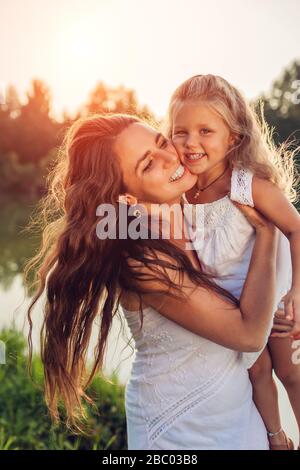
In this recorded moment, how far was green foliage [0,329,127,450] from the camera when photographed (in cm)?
361

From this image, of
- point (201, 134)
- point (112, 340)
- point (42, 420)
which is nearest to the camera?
point (201, 134)

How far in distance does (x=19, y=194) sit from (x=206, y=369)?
2292 cm

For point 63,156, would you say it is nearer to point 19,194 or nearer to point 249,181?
point 249,181

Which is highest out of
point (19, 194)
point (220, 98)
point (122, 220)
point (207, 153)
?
point (220, 98)

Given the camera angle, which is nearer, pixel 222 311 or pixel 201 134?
pixel 222 311

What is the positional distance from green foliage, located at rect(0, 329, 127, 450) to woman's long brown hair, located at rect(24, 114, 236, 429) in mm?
1663

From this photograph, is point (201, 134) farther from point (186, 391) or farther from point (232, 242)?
point (186, 391)

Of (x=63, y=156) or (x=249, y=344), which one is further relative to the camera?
(x=63, y=156)

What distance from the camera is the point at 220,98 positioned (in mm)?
2018

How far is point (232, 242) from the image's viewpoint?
180 centimetres

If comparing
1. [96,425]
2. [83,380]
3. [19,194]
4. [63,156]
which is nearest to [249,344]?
[83,380]

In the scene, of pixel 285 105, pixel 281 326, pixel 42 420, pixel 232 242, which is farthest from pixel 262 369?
pixel 285 105

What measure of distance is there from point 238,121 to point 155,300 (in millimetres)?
810

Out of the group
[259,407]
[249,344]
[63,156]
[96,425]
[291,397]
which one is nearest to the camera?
[249,344]
